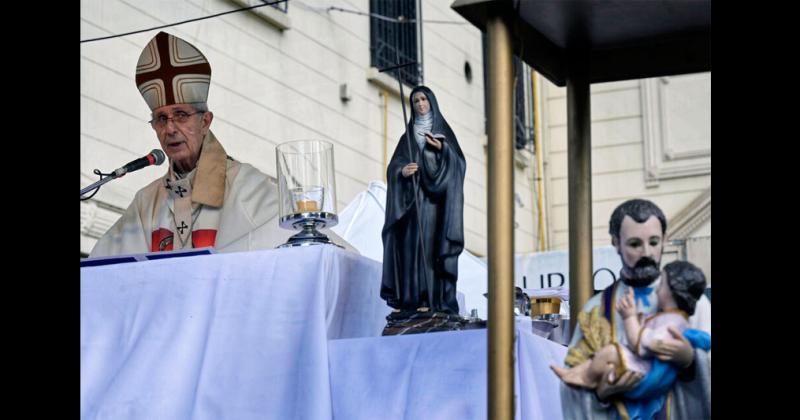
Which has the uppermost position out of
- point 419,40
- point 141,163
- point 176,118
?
point 419,40

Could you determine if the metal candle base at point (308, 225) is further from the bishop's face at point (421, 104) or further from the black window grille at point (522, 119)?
the black window grille at point (522, 119)

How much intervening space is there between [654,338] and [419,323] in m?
1.07

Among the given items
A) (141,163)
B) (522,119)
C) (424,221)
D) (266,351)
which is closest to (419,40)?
(522,119)

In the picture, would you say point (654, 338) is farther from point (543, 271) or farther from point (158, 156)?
point (543, 271)

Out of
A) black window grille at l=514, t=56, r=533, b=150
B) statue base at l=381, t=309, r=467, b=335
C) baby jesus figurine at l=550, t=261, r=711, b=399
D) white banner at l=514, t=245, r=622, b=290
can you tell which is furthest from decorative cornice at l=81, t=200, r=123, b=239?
baby jesus figurine at l=550, t=261, r=711, b=399

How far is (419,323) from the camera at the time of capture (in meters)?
3.76

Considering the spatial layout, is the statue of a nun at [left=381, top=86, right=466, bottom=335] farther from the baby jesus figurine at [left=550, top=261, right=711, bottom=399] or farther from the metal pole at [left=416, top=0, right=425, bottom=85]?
the metal pole at [left=416, top=0, right=425, bottom=85]

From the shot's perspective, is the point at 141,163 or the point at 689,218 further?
the point at 689,218

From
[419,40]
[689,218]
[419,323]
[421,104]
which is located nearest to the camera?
[419,323]

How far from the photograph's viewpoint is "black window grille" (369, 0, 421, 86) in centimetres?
864

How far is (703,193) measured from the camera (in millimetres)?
10266

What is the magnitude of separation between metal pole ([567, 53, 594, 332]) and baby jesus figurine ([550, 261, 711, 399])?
334 mm
